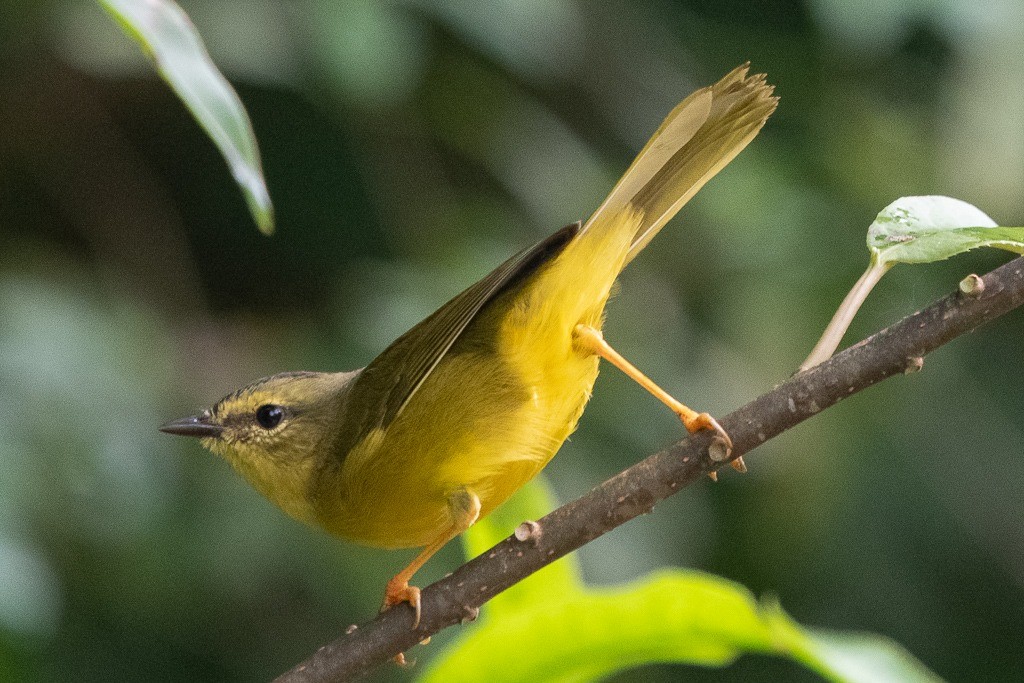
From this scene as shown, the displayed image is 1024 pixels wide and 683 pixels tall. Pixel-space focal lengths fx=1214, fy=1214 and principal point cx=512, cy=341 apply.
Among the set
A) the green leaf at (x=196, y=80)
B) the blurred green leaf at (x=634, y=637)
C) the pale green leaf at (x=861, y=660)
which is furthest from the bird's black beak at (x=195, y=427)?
the green leaf at (x=196, y=80)

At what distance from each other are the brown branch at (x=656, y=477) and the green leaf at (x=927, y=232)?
11 centimetres

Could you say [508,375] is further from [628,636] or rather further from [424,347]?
[628,636]

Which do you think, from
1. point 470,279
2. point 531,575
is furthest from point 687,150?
point 470,279

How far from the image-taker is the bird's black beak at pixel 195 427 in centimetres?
351

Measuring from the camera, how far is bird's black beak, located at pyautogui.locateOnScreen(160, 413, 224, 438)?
3.51 m

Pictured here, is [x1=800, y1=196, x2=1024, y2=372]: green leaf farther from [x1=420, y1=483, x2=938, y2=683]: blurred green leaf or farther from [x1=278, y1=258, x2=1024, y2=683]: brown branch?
[x1=420, y1=483, x2=938, y2=683]: blurred green leaf

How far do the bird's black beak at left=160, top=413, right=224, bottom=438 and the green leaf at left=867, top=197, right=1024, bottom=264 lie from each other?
220cm

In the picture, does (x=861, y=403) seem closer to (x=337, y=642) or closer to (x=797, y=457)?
(x=797, y=457)

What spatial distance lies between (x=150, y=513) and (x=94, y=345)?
567 mm

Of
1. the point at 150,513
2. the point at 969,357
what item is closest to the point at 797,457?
the point at 969,357

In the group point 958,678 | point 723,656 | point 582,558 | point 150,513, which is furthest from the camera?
point 958,678

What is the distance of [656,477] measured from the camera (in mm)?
2104

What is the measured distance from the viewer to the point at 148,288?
4.61 meters

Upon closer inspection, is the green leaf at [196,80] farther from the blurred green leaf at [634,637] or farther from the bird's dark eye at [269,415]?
the bird's dark eye at [269,415]
